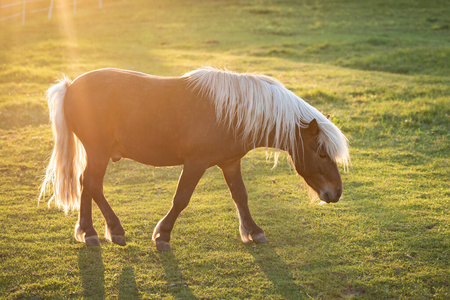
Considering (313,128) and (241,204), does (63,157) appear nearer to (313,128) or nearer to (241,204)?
(241,204)

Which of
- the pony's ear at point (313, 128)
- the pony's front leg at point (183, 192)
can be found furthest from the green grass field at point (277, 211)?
the pony's ear at point (313, 128)

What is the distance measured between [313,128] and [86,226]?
9.43ft

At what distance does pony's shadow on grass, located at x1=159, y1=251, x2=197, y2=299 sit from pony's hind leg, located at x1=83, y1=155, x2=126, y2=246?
0.56 meters

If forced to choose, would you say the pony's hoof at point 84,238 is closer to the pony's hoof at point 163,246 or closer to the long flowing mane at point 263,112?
the pony's hoof at point 163,246

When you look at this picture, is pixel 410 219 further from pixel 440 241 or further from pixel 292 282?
pixel 292 282

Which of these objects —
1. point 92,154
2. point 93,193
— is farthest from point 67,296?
point 92,154

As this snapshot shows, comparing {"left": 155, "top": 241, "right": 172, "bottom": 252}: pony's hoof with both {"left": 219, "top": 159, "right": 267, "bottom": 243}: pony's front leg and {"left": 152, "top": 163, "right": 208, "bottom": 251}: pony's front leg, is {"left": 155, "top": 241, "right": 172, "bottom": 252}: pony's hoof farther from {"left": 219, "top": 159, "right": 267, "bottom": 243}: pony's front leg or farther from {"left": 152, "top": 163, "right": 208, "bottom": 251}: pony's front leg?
{"left": 219, "top": 159, "right": 267, "bottom": 243}: pony's front leg

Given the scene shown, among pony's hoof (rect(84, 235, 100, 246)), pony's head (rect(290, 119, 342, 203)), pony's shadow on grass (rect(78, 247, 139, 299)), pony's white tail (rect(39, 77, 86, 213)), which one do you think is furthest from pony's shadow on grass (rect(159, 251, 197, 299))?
pony's head (rect(290, 119, 342, 203))

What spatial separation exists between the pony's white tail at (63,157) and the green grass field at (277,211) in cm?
51

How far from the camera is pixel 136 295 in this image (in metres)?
4.40

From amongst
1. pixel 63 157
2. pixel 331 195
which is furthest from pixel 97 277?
pixel 331 195

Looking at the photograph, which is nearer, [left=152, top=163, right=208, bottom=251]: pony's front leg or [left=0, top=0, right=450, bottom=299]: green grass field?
[left=0, top=0, right=450, bottom=299]: green grass field

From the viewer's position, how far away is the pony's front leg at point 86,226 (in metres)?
5.39

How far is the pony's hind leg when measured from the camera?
5281 millimetres
